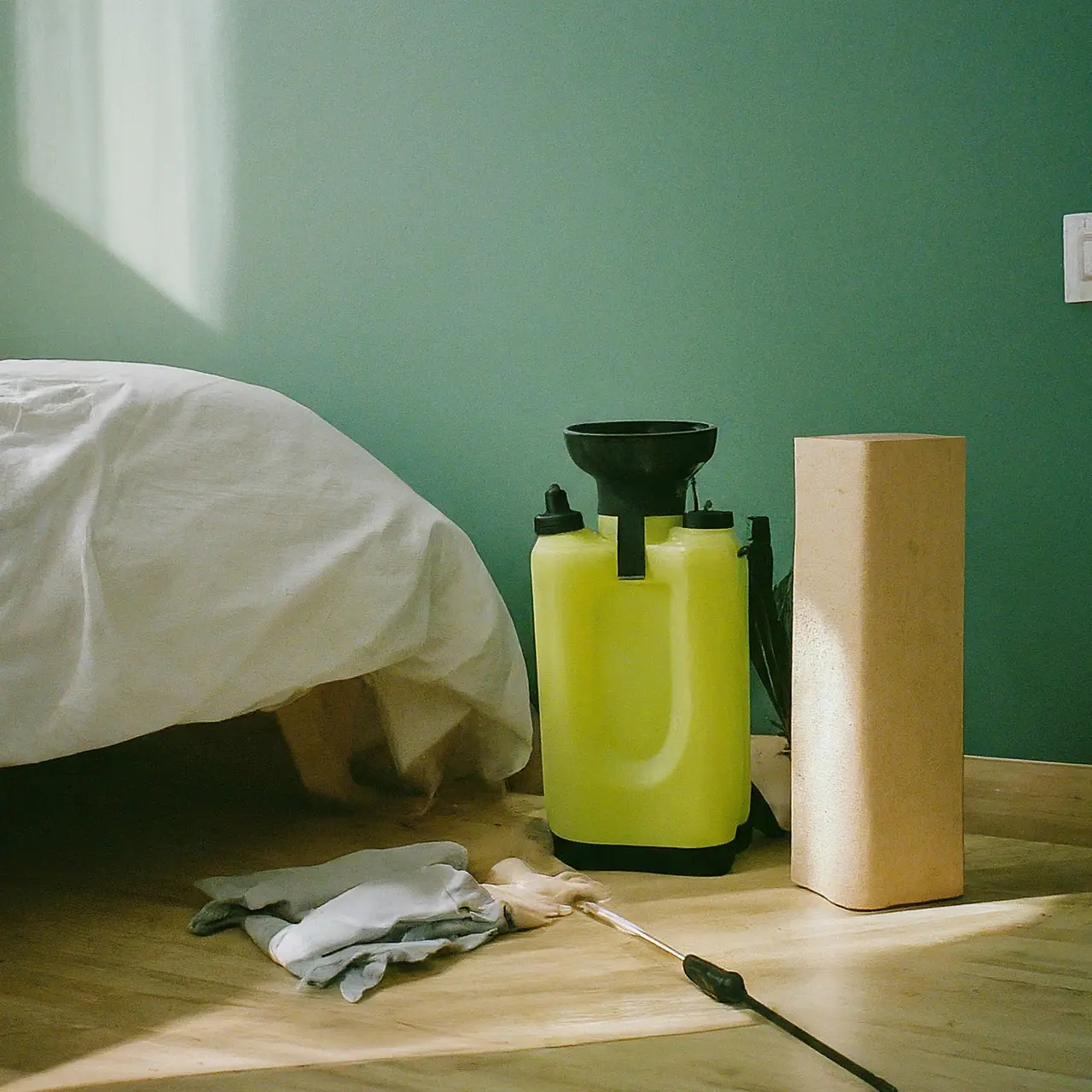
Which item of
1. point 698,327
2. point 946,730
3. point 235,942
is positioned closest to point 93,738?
point 235,942

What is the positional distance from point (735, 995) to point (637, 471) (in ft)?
1.77

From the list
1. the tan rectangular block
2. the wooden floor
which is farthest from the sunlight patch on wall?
the tan rectangular block

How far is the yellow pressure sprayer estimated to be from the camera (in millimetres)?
1294

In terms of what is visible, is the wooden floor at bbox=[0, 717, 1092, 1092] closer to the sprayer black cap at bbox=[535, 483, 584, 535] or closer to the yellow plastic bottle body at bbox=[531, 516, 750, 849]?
the yellow plastic bottle body at bbox=[531, 516, 750, 849]

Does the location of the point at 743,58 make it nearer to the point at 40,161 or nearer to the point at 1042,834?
the point at 1042,834

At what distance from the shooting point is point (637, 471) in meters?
1.30

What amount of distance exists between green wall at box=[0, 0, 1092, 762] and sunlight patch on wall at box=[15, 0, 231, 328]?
1.6 inches

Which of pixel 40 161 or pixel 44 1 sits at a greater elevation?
pixel 44 1

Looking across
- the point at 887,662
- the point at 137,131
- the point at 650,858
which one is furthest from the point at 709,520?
the point at 137,131

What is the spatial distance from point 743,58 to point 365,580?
0.82 m

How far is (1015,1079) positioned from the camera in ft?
2.87

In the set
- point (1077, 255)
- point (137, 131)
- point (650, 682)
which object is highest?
point (137, 131)

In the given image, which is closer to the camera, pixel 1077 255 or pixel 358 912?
pixel 358 912

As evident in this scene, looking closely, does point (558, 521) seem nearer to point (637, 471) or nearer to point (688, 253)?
point (637, 471)
